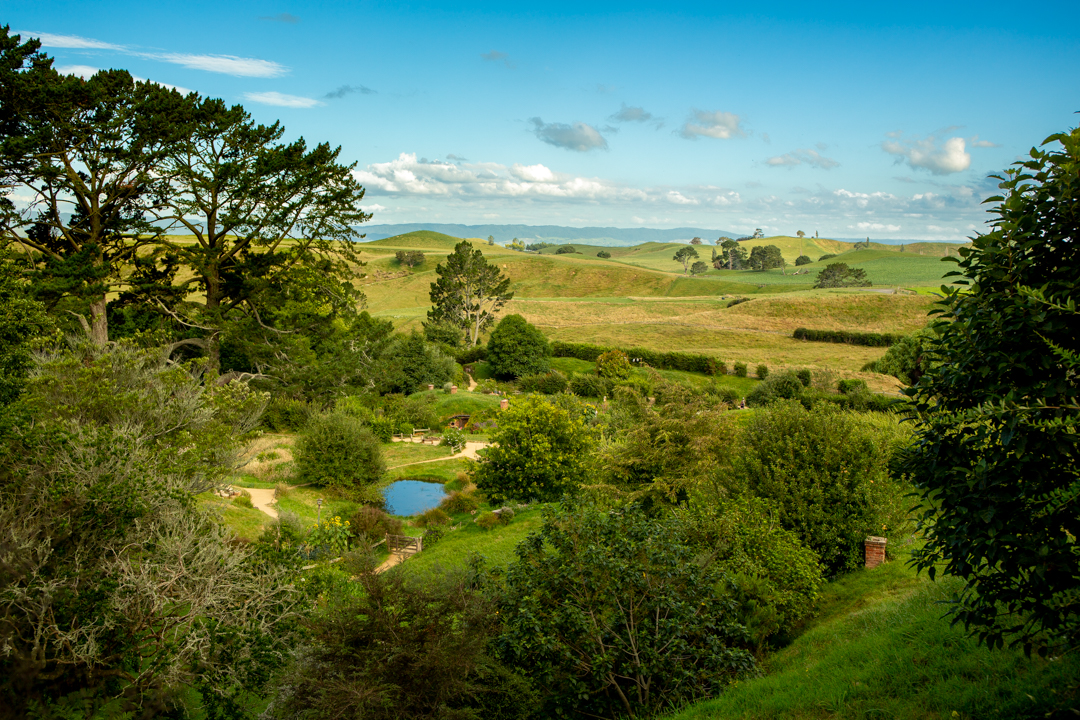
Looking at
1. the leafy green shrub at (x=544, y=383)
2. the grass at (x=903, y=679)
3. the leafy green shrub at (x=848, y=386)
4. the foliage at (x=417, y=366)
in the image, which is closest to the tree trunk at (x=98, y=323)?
the foliage at (x=417, y=366)

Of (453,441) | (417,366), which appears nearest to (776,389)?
(453,441)

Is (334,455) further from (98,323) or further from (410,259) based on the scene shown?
(410,259)

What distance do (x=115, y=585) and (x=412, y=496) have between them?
18337mm

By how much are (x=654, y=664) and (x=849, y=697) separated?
2.26 metres

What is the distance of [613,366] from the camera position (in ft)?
171

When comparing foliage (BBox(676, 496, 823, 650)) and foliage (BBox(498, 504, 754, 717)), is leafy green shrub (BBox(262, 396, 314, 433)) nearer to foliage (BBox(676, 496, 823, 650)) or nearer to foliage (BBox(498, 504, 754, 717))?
foliage (BBox(676, 496, 823, 650))

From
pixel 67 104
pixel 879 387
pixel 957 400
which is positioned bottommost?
pixel 879 387

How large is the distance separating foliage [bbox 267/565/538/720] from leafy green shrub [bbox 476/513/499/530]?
1377 cm

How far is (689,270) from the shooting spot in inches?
6427

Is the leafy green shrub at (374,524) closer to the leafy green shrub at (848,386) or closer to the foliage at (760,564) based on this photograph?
the foliage at (760,564)

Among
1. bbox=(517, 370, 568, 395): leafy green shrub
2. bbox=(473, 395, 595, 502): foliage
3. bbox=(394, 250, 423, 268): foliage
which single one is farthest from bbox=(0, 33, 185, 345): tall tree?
bbox=(394, 250, 423, 268): foliage

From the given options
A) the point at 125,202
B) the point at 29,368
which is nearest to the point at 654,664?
the point at 29,368

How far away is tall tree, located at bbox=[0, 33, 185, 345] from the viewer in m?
→ 22.1

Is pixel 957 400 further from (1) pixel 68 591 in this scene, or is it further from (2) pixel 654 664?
(1) pixel 68 591
